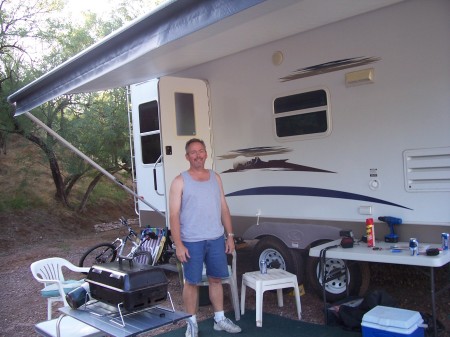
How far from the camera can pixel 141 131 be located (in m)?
6.23

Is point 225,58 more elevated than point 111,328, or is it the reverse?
point 225,58

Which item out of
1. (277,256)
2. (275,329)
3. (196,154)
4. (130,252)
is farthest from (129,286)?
(130,252)

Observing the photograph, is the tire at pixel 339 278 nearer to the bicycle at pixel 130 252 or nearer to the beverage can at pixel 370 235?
the beverage can at pixel 370 235

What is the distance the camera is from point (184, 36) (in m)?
3.25

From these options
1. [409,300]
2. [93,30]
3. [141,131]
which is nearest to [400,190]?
[409,300]

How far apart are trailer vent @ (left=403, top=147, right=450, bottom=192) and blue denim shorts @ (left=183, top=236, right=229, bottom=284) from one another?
1.63 m

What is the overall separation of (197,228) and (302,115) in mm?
1712

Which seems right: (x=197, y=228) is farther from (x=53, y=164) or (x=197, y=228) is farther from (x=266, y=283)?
(x=53, y=164)

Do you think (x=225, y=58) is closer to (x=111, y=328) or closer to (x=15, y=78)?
(x=111, y=328)

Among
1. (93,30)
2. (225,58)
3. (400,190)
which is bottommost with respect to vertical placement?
(400,190)

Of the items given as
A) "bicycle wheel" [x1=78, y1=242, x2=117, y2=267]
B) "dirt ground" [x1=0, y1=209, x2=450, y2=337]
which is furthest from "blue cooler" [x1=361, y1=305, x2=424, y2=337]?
"bicycle wheel" [x1=78, y1=242, x2=117, y2=267]

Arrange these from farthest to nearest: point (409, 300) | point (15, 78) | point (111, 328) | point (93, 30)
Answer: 1. point (93, 30)
2. point (15, 78)
3. point (409, 300)
4. point (111, 328)

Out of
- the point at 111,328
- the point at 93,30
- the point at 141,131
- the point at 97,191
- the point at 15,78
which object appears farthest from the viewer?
the point at 97,191

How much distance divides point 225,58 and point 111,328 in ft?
12.2
